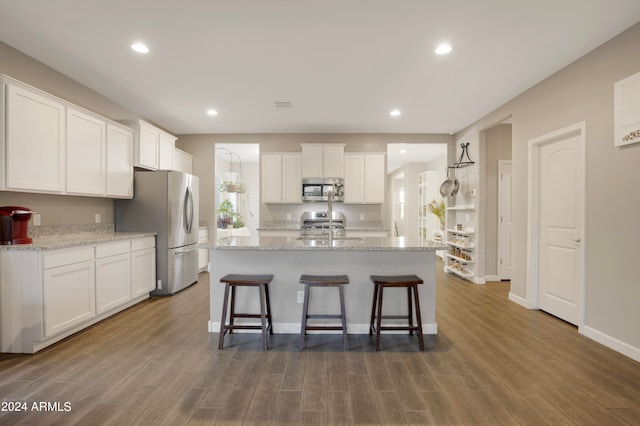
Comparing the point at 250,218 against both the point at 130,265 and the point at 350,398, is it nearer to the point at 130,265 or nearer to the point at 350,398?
the point at 130,265

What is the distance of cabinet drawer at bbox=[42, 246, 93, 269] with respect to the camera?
2.62m

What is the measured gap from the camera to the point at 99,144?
3.63 metres

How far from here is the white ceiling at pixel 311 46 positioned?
2326 millimetres

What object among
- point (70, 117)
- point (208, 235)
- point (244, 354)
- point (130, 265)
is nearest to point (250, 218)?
Result: point (208, 235)

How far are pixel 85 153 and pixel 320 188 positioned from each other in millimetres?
3567

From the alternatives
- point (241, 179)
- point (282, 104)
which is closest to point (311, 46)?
point (282, 104)

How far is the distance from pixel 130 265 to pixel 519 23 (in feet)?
15.5

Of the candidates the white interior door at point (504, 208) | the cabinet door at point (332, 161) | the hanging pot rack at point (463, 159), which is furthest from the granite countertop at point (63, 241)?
the white interior door at point (504, 208)

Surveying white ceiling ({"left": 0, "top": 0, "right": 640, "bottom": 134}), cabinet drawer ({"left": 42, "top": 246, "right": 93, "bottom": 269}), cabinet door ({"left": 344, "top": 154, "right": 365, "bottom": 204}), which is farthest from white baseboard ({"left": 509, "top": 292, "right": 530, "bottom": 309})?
cabinet drawer ({"left": 42, "top": 246, "right": 93, "bottom": 269})

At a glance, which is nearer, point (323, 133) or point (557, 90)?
point (557, 90)

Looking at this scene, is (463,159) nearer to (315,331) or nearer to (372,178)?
(372,178)

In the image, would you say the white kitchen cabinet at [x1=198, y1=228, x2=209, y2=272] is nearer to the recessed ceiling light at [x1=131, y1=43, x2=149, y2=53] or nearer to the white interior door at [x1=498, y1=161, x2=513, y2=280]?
the recessed ceiling light at [x1=131, y1=43, x2=149, y2=53]

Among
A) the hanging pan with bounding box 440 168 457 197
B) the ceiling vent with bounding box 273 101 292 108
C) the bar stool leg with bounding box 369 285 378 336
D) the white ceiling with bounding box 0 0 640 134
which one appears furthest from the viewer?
the hanging pan with bounding box 440 168 457 197

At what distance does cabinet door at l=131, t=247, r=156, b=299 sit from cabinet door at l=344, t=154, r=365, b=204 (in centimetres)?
340
